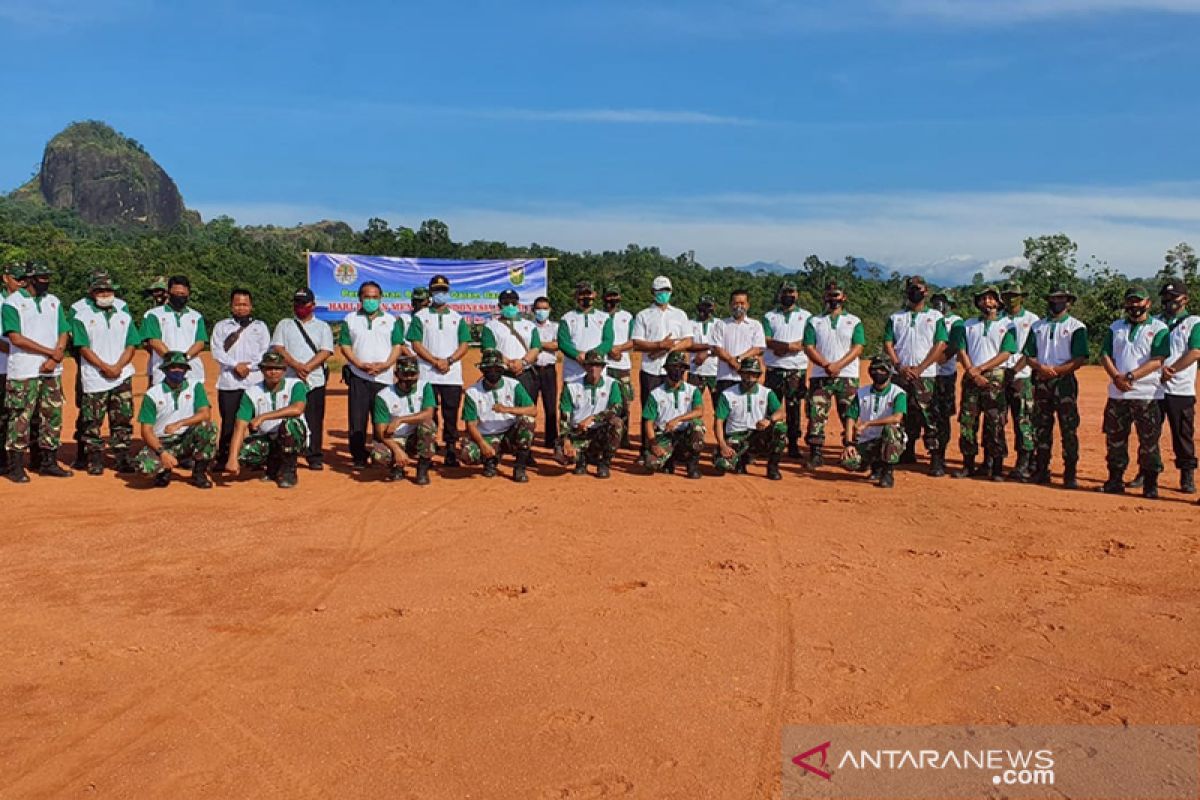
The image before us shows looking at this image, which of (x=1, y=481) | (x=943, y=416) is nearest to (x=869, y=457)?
(x=943, y=416)

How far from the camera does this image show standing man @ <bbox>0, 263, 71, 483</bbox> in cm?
867

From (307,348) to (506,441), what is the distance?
2191 mm

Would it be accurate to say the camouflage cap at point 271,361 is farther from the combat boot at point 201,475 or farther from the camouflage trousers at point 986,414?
the camouflage trousers at point 986,414

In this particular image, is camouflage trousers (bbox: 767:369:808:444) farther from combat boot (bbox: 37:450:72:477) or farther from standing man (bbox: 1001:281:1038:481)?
combat boot (bbox: 37:450:72:477)

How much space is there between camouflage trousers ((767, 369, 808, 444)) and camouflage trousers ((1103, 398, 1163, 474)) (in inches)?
117

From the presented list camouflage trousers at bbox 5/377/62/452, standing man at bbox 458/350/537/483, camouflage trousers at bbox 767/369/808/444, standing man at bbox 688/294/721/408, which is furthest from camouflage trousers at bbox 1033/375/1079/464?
camouflage trousers at bbox 5/377/62/452

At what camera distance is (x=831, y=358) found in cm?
997

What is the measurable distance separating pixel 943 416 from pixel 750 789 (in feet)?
22.8

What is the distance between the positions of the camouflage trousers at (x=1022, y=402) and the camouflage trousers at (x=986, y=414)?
10cm

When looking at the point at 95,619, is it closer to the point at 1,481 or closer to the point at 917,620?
the point at 1,481

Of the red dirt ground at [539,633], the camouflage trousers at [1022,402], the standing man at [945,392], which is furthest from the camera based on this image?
the standing man at [945,392]

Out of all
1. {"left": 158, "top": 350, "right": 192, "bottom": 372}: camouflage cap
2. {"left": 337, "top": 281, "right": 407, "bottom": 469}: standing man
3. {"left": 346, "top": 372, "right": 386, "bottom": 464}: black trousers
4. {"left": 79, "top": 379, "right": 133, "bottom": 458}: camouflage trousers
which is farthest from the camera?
{"left": 346, "top": 372, "right": 386, "bottom": 464}: black trousers

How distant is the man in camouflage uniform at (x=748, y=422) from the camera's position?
31.3 feet

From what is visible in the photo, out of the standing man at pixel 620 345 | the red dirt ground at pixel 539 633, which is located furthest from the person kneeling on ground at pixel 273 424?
the standing man at pixel 620 345
